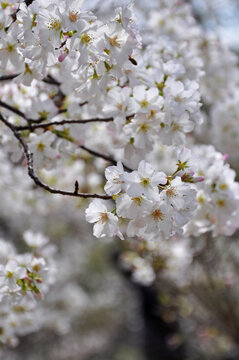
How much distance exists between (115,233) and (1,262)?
2.00ft

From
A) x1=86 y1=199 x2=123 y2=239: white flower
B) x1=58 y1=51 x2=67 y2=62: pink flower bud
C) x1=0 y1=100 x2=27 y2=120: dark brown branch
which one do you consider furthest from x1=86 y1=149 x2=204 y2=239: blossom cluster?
Result: x1=0 y1=100 x2=27 y2=120: dark brown branch

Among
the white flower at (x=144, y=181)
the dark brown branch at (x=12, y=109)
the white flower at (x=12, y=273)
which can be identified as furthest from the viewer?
the dark brown branch at (x=12, y=109)

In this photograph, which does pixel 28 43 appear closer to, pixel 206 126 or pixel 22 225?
pixel 206 126

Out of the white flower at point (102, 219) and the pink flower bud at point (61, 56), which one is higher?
the pink flower bud at point (61, 56)

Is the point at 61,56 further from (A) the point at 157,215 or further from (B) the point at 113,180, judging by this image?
(A) the point at 157,215

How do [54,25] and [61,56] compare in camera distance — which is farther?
[61,56]

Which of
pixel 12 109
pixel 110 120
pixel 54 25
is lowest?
pixel 54 25

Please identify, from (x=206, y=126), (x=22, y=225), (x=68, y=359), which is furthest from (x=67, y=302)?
(x=206, y=126)

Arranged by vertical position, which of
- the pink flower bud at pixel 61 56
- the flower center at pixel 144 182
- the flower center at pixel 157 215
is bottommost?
the flower center at pixel 157 215

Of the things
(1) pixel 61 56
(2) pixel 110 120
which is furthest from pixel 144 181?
(2) pixel 110 120

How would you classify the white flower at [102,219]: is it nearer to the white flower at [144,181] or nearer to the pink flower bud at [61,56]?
the white flower at [144,181]

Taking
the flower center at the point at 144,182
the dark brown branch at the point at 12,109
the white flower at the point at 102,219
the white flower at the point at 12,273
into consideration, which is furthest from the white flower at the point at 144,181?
the dark brown branch at the point at 12,109

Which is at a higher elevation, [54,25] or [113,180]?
[54,25]

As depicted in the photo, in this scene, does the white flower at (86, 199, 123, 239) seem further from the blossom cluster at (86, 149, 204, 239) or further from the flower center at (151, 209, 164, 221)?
the flower center at (151, 209, 164, 221)
